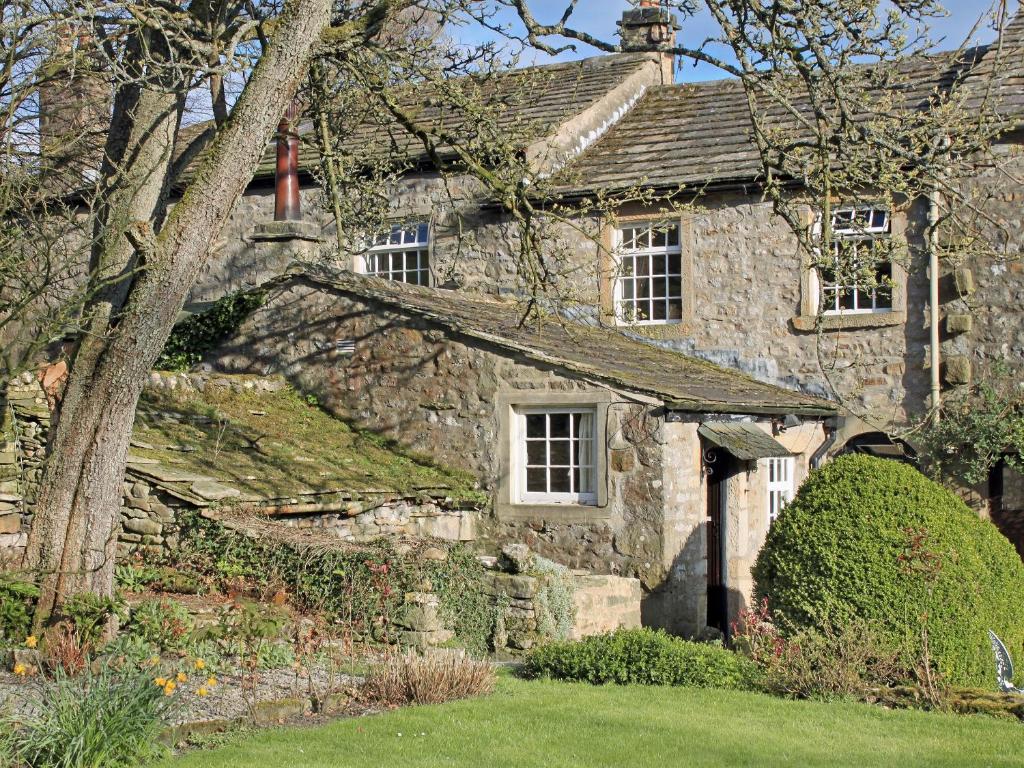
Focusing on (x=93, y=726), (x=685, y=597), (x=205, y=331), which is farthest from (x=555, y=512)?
(x=93, y=726)

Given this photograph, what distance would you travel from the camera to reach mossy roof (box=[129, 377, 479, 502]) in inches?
483

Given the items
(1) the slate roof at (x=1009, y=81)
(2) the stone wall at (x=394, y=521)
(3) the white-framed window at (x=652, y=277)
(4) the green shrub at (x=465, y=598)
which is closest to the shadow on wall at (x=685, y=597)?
(4) the green shrub at (x=465, y=598)

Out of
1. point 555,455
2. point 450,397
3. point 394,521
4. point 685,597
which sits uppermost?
point 450,397

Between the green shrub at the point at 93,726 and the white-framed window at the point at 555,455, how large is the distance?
285 inches

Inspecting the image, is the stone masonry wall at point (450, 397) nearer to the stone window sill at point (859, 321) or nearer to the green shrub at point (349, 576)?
the green shrub at point (349, 576)

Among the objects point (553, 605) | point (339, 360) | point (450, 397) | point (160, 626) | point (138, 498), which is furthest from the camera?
point (339, 360)

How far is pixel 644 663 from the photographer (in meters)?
10.2

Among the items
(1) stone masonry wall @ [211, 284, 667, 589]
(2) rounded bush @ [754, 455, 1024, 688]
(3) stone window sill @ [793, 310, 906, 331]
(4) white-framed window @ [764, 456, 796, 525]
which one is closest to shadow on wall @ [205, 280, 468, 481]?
(1) stone masonry wall @ [211, 284, 667, 589]

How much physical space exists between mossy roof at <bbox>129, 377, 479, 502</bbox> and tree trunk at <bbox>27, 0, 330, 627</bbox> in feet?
8.55

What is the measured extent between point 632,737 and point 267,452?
6.64m

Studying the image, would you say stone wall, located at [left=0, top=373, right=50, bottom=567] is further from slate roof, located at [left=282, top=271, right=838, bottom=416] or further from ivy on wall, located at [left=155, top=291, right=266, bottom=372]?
slate roof, located at [left=282, top=271, right=838, bottom=416]

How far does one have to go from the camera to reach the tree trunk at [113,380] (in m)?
8.80

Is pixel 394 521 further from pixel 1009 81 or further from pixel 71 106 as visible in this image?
pixel 1009 81

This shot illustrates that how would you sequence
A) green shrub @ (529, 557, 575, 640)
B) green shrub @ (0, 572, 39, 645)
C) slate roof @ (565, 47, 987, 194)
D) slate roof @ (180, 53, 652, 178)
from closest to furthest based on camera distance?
1. green shrub @ (0, 572, 39, 645)
2. green shrub @ (529, 557, 575, 640)
3. slate roof @ (565, 47, 987, 194)
4. slate roof @ (180, 53, 652, 178)
